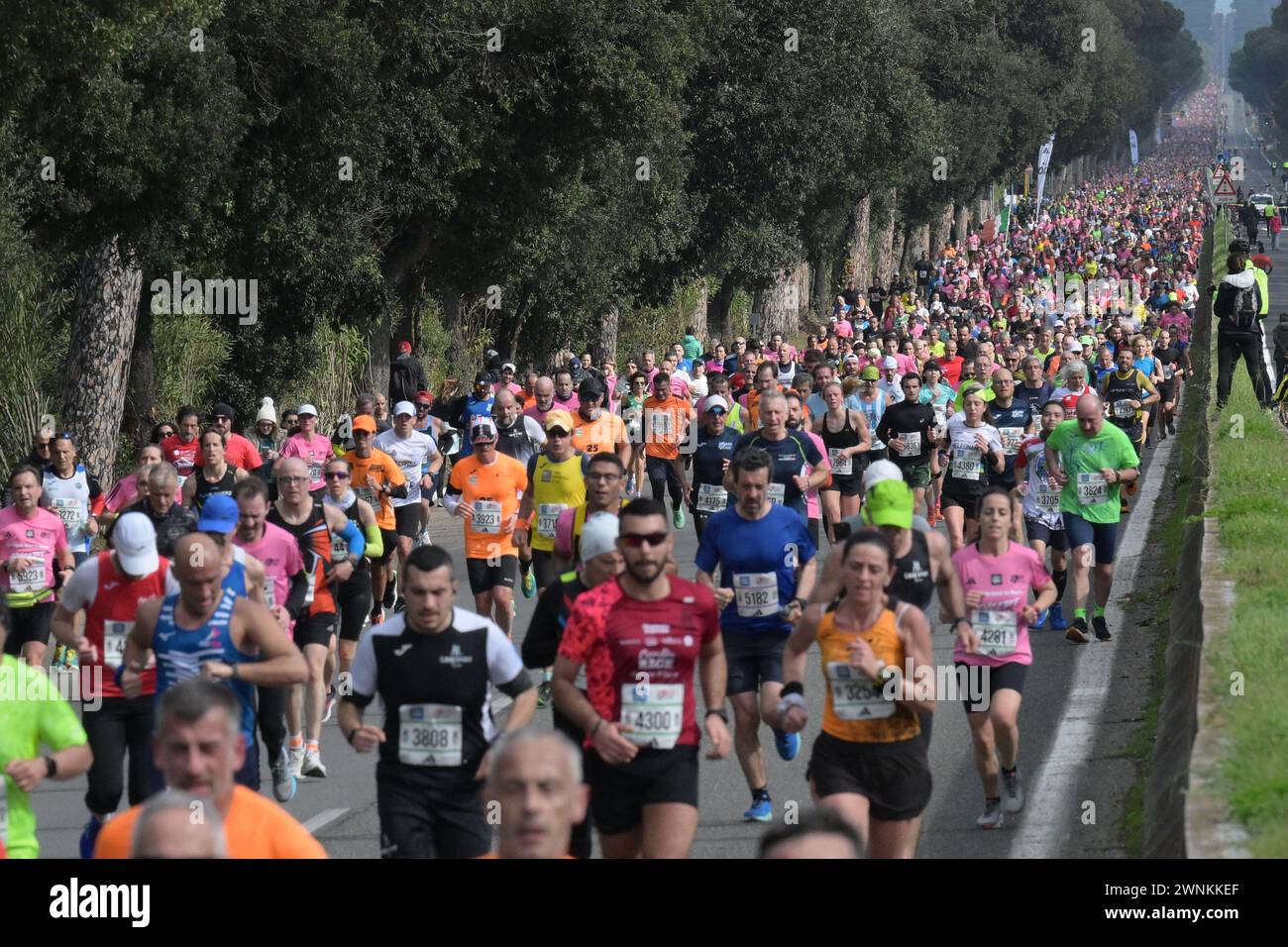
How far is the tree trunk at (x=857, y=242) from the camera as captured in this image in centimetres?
5922

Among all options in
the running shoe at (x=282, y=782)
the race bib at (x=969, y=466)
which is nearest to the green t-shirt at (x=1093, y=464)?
the race bib at (x=969, y=466)

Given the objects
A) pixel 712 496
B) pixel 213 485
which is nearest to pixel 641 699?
pixel 213 485

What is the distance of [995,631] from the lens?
9.62 metres

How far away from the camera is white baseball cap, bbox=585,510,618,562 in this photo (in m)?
8.15

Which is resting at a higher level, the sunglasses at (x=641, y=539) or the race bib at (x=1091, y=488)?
the race bib at (x=1091, y=488)

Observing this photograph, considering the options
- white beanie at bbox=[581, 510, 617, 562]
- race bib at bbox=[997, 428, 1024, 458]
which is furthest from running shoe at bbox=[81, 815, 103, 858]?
race bib at bbox=[997, 428, 1024, 458]

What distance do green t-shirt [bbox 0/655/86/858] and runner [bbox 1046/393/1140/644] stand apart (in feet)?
27.5

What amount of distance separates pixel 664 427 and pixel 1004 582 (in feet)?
33.4

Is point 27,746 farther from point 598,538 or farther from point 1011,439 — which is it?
point 1011,439

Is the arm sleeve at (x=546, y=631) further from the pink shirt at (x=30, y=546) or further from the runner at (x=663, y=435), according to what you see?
the runner at (x=663, y=435)

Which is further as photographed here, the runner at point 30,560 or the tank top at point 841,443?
the tank top at point 841,443

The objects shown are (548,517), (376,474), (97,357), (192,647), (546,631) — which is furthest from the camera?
(97,357)

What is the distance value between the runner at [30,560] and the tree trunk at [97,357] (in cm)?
990
